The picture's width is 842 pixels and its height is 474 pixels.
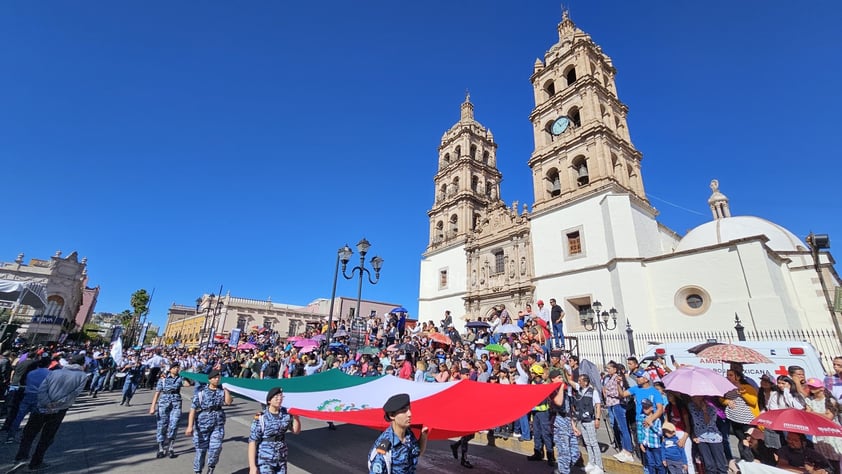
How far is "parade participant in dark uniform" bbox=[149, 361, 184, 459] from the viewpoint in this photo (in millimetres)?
6684

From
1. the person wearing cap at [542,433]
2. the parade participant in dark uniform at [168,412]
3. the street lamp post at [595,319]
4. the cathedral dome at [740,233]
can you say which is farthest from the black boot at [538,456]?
the cathedral dome at [740,233]


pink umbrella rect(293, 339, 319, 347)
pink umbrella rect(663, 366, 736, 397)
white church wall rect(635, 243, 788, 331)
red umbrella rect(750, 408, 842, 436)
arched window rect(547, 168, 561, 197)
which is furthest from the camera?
arched window rect(547, 168, 561, 197)

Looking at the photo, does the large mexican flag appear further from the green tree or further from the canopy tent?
the green tree

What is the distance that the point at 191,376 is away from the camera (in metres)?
7.48

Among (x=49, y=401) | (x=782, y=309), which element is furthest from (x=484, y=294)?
(x=49, y=401)

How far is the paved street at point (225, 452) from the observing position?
6129 mm

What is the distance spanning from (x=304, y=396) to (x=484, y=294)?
71.3 ft

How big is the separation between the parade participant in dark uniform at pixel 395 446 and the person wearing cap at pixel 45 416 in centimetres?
625

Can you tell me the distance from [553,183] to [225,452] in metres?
25.3

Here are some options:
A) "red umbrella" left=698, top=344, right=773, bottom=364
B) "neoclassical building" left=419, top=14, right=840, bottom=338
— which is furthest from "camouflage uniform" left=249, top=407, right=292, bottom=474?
"neoclassical building" left=419, top=14, right=840, bottom=338

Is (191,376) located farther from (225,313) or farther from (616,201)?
(225,313)

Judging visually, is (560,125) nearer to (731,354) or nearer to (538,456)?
(731,354)

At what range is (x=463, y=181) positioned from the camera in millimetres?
33500

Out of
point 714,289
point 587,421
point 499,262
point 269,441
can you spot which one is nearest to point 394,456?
point 269,441
